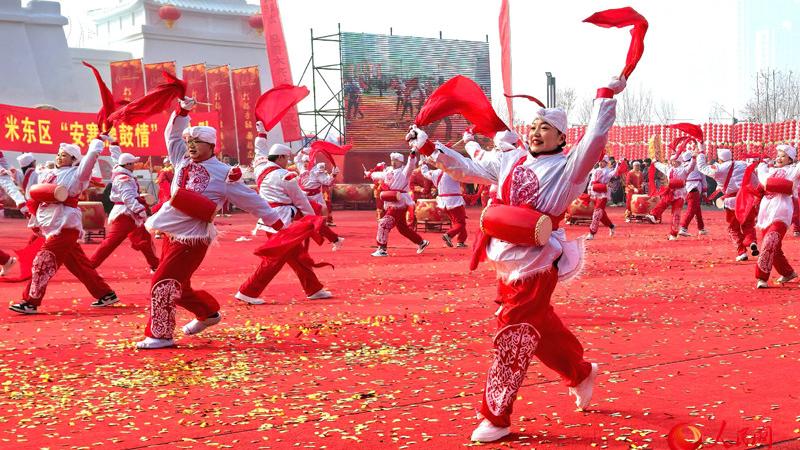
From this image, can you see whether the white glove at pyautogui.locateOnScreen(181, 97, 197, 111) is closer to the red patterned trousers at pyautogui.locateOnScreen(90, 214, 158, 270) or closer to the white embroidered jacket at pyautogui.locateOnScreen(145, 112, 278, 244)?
the white embroidered jacket at pyautogui.locateOnScreen(145, 112, 278, 244)

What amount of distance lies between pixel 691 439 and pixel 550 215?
129 centimetres

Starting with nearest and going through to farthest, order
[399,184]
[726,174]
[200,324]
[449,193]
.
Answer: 1. [200,324]
2. [726,174]
3. [399,184]
4. [449,193]

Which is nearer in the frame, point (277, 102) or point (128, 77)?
point (277, 102)

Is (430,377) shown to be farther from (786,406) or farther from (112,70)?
(112,70)

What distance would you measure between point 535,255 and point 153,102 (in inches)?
176

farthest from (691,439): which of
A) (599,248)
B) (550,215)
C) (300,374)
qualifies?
(599,248)

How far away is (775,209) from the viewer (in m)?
10.4

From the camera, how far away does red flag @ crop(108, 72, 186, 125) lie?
7969 mm

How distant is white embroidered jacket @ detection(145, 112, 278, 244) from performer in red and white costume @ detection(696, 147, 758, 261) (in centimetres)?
779

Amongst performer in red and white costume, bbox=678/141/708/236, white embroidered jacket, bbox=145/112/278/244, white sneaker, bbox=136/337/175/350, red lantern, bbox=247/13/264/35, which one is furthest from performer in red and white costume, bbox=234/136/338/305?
red lantern, bbox=247/13/264/35

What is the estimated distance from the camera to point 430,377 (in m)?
6.03

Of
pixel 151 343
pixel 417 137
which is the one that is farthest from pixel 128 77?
pixel 417 137

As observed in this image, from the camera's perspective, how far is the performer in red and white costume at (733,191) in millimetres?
13102

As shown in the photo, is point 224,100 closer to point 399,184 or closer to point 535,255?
point 399,184
